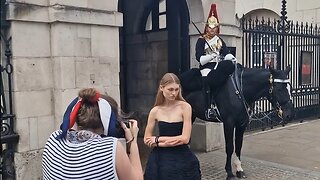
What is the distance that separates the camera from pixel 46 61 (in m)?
5.48

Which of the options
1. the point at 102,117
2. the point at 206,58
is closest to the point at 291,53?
the point at 206,58

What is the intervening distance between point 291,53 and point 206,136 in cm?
554


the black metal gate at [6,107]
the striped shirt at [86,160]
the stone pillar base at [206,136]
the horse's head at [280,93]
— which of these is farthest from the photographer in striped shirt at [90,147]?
the stone pillar base at [206,136]

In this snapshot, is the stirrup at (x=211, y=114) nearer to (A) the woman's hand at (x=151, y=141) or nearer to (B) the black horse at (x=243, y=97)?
(B) the black horse at (x=243, y=97)

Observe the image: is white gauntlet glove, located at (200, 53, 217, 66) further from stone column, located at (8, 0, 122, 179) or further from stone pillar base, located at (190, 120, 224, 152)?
stone pillar base, located at (190, 120, 224, 152)

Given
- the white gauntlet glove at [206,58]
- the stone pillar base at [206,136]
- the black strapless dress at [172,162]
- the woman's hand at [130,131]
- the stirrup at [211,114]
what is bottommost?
the stone pillar base at [206,136]

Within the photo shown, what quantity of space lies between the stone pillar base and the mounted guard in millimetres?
1641

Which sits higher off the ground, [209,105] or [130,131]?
[130,131]

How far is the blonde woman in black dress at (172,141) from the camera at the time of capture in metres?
3.98

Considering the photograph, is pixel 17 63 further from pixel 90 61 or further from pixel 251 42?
pixel 251 42

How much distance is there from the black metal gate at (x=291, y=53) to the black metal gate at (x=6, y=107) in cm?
648

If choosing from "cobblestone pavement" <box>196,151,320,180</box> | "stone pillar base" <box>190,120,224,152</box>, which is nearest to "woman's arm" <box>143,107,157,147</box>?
"cobblestone pavement" <box>196,151,320,180</box>

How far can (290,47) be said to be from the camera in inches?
465

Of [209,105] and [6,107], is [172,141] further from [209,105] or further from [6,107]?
[6,107]
